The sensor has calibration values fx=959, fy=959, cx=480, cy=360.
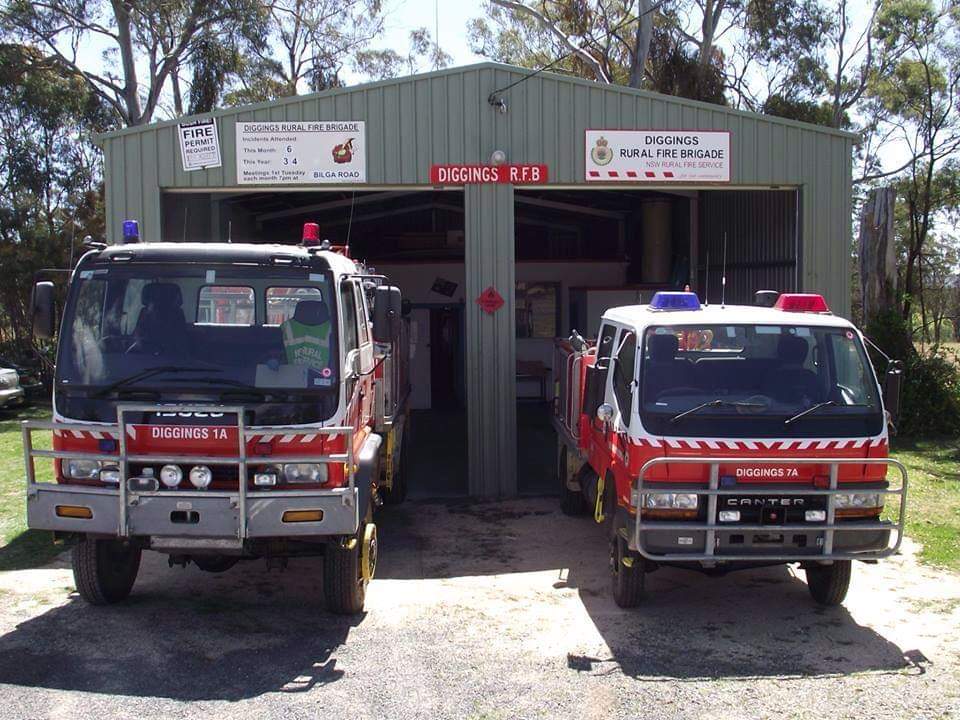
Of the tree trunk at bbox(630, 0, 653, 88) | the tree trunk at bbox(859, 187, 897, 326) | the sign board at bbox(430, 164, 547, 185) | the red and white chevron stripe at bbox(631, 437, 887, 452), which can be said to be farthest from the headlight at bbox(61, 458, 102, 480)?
the tree trunk at bbox(630, 0, 653, 88)

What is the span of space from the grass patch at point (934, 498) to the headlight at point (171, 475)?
6275mm

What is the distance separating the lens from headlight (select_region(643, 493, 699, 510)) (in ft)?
20.5

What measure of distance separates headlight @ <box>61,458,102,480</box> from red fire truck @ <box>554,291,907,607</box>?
347 centimetres

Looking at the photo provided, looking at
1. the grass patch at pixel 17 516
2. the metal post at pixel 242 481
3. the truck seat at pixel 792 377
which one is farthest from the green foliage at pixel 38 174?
the truck seat at pixel 792 377

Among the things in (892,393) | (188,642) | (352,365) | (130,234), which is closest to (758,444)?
(892,393)

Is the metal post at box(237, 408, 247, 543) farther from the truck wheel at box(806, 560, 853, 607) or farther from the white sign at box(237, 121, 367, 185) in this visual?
Answer: the white sign at box(237, 121, 367, 185)

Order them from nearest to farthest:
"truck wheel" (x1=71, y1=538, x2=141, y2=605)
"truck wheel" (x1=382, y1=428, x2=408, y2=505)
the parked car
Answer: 1. "truck wheel" (x1=71, y1=538, x2=141, y2=605)
2. "truck wheel" (x1=382, y1=428, x2=408, y2=505)
3. the parked car

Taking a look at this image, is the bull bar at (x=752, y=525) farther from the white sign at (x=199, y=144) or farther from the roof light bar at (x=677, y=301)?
the white sign at (x=199, y=144)

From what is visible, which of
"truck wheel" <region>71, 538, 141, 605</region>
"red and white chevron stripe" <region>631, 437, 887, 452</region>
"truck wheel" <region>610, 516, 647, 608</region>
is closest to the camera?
"red and white chevron stripe" <region>631, 437, 887, 452</region>

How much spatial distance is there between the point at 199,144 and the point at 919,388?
1149 centimetres

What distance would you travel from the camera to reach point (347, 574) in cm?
652

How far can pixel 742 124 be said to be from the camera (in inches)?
445

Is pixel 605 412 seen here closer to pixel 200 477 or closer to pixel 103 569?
pixel 200 477

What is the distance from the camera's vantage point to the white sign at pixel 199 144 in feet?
35.6
